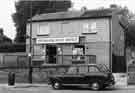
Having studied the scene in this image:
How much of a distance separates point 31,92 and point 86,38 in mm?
13857

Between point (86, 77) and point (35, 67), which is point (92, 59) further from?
point (86, 77)

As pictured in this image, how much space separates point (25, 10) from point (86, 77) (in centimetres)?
4377

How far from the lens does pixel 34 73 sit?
980 inches

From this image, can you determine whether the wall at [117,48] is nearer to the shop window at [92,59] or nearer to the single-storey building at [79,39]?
the single-storey building at [79,39]

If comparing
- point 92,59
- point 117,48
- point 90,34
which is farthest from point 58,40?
point 117,48

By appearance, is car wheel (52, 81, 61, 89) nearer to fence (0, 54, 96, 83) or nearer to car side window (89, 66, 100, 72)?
fence (0, 54, 96, 83)

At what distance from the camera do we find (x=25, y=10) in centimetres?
6050

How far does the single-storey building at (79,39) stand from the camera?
2920 centimetres

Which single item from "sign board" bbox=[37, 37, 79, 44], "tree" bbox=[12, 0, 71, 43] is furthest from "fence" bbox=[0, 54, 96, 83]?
"tree" bbox=[12, 0, 71, 43]

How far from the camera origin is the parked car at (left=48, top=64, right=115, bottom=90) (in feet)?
61.2

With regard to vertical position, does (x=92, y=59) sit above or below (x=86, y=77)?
above

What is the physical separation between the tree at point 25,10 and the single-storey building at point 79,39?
27237mm

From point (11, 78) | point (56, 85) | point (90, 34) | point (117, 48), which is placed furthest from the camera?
point (117, 48)

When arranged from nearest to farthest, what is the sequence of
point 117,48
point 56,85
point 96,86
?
1. point 96,86
2. point 56,85
3. point 117,48
